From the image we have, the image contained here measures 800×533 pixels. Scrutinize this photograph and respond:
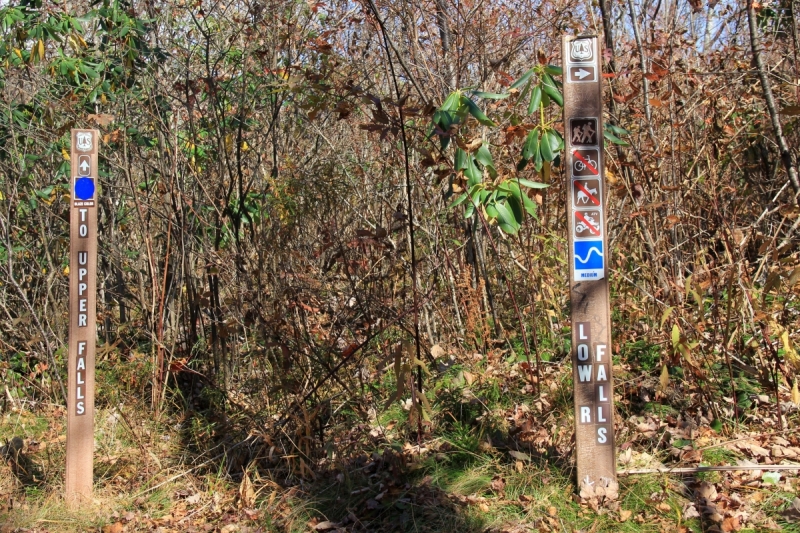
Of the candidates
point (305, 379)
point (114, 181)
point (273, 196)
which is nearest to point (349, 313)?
point (305, 379)

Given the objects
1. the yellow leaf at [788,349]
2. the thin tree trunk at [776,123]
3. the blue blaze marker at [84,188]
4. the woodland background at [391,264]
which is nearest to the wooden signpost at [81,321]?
the blue blaze marker at [84,188]

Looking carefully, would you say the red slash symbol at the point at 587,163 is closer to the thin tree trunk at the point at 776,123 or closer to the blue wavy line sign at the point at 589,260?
the blue wavy line sign at the point at 589,260

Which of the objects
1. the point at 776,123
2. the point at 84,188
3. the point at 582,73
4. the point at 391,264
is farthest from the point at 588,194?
the point at 84,188

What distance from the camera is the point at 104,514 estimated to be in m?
5.00

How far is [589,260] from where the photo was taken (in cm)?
401

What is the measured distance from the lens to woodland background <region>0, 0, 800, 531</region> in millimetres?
4699

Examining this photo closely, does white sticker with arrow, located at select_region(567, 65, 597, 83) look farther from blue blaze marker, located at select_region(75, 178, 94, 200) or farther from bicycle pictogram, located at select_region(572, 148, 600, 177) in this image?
blue blaze marker, located at select_region(75, 178, 94, 200)

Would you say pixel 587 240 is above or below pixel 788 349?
above

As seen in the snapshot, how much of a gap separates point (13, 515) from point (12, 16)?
3.99 metres

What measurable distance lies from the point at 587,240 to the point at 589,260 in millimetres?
107

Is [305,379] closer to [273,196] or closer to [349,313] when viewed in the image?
[349,313]

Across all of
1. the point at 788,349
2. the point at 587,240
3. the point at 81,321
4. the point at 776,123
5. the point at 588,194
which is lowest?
the point at 788,349

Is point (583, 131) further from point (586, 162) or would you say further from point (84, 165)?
point (84, 165)

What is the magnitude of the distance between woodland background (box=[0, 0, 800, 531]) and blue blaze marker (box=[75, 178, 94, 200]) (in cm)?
93
